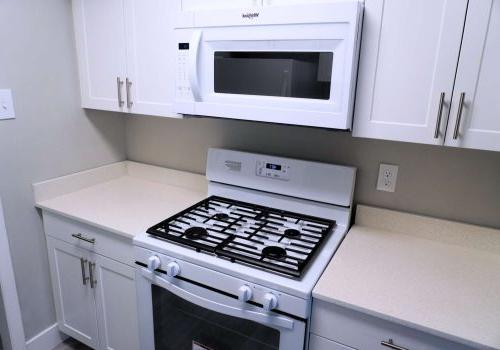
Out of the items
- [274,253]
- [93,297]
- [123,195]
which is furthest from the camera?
[123,195]

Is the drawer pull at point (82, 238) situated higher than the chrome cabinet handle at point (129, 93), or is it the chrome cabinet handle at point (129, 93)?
the chrome cabinet handle at point (129, 93)

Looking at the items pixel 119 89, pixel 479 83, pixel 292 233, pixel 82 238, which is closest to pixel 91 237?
pixel 82 238

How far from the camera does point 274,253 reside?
1.24 m

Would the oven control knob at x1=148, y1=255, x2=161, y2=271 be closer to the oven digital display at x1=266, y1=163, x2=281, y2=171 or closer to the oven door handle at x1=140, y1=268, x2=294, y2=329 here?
the oven door handle at x1=140, y1=268, x2=294, y2=329

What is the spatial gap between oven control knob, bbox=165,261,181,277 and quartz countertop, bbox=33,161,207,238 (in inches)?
11.0

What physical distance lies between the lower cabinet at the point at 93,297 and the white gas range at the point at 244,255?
20cm

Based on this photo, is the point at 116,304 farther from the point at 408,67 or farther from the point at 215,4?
the point at 408,67

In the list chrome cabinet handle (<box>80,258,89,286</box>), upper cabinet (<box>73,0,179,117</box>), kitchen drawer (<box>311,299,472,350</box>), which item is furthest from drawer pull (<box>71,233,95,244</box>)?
kitchen drawer (<box>311,299,472,350</box>)

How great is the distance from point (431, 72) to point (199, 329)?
48.8 inches

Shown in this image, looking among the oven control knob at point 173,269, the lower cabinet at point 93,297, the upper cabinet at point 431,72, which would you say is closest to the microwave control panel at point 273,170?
the upper cabinet at point 431,72

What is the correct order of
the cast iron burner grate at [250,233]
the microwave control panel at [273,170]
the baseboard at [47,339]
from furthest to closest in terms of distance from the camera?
the baseboard at [47,339] < the microwave control panel at [273,170] < the cast iron burner grate at [250,233]

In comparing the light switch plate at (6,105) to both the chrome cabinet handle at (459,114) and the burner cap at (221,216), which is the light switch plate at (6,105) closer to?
the burner cap at (221,216)

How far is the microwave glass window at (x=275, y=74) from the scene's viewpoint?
1.19 meters

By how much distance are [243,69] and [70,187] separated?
1226mm
